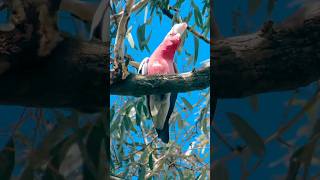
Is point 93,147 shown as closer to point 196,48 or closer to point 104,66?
point 104,66

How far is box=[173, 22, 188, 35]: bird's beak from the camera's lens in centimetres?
172

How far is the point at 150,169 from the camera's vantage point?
178 centimetres

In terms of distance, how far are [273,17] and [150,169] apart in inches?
31.7

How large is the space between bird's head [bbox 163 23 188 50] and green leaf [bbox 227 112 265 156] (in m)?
0.50

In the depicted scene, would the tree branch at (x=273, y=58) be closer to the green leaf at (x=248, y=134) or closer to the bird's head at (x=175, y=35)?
the green leaf at (x=248, y=134)

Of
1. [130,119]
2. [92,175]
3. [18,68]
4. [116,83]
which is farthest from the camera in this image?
[130,119]

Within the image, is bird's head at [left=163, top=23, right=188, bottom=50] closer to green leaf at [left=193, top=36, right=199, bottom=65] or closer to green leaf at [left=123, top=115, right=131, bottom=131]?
green leaf at [left=193, top=36, right=199, bottom=65]

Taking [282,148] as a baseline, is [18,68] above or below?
above

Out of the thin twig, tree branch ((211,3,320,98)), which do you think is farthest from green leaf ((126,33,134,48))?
tree branch ((211,3,320,98))

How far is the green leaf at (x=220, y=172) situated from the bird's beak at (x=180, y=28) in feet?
1.89

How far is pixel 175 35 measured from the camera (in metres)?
1.72

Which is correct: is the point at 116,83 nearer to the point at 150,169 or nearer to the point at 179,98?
the point at 179,98

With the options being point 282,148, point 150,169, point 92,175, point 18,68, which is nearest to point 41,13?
point 18,68

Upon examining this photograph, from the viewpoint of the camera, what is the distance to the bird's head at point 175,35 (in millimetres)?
1708
